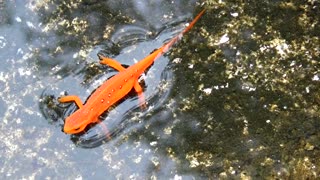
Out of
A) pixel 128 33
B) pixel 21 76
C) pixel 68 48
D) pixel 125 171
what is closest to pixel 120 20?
pixel 128 33

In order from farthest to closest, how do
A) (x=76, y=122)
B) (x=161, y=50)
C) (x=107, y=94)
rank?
(x=161, y=50) → (x=107, y=94) → (x=76, y=122)

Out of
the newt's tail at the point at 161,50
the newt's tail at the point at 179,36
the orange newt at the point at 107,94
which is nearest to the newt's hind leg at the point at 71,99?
the orange newt at the point at 107,94

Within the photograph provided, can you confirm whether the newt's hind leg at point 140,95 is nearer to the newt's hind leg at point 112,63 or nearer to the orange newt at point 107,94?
the orange newt at point 107,94

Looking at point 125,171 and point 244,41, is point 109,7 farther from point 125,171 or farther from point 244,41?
point 125,171

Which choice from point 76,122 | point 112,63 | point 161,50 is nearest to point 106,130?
point 76,122

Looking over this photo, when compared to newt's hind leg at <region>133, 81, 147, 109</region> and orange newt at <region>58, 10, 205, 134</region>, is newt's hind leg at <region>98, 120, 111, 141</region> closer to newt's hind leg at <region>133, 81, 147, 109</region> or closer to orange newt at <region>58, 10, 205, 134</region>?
orange newt at <region>58, 10, 205, 134</region>

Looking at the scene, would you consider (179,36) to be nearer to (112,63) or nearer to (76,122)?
(112,63)
